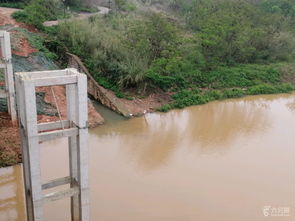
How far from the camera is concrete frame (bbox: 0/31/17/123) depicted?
9.21 metres

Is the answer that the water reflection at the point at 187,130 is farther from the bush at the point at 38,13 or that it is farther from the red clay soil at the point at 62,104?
the bush at the point at 38,13

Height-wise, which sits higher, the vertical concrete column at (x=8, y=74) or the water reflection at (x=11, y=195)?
the vertical concrete column at (x=8, y=74)

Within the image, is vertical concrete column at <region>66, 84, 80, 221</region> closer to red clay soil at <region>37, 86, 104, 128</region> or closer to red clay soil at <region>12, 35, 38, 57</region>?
red clay soil at <region>37, 86, 104, 128</region>

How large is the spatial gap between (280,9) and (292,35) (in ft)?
17.4

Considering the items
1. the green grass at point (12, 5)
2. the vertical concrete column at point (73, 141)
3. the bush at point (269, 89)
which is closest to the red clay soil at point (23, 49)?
the vertical concrete column at point (73, 141)

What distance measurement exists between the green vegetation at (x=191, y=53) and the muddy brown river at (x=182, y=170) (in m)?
1.96

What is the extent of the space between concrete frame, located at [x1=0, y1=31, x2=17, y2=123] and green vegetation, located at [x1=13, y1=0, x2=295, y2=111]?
4.47 m

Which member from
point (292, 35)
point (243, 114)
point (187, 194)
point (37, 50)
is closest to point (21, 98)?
point (187, 194)

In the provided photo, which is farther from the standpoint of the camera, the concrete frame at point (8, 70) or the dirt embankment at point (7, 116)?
the concrete frame at point (8, 70)

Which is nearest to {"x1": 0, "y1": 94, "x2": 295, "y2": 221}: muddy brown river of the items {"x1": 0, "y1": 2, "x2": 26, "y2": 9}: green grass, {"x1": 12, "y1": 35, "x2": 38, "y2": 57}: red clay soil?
{"x1": 12, "y1": 35, "x2": 38, "y2": 57}: red clay soil

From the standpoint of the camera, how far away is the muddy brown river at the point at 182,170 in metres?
7.61

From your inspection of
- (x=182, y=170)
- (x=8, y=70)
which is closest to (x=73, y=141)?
(x=182, y=170)

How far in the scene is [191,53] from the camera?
50.4ft

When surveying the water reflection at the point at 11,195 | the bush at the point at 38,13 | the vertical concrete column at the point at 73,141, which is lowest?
the water reflection at the point at 11,195
